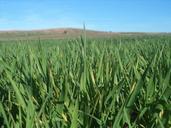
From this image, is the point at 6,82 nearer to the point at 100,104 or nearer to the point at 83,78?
the point at 83,78

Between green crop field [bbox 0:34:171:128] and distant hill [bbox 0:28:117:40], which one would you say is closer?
Answer: green crop field [bbox 0:34:171:128]

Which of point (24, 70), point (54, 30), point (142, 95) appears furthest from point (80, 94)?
point (54, 30)

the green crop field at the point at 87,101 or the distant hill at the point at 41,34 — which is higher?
the green crop field at the point at 87,101

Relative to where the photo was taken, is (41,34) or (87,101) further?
(41,34)

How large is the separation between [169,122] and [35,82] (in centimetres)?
59

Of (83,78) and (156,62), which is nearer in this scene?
(83,78)

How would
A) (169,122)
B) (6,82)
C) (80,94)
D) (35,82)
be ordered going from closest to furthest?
(169,122)
(80,94)
(35,82)
(6,82)

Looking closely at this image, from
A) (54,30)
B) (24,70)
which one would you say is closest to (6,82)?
(24,70)

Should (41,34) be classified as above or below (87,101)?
below

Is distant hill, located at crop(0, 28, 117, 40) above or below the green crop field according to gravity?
below

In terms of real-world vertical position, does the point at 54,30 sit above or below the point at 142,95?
below

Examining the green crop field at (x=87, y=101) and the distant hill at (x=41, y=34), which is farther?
the distant hill at (x=41, y=34)

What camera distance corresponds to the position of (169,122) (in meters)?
0.99

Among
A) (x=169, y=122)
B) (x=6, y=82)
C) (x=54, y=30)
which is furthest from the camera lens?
(x=54, y=30)
